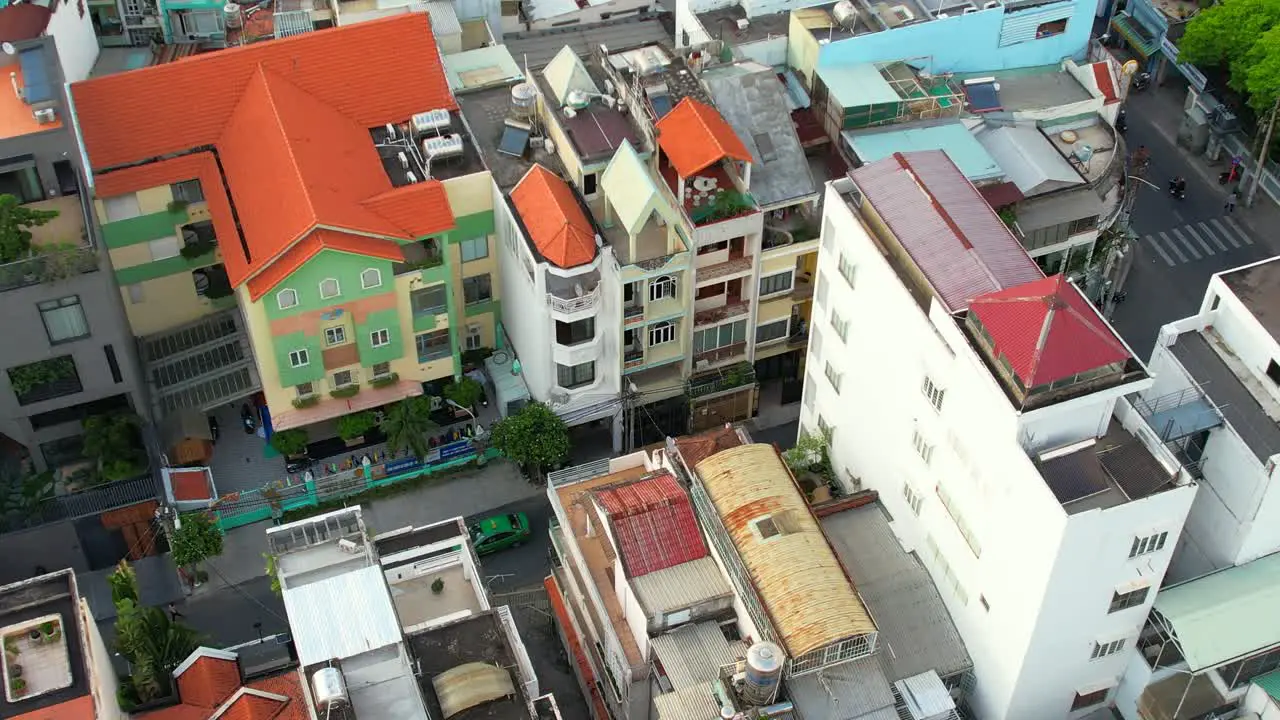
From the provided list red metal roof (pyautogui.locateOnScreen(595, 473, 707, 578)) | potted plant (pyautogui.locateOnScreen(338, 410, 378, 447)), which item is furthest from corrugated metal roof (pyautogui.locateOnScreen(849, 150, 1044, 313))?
potted plant (pyautogui.locateOnScreen(338, 410, 378, 447))

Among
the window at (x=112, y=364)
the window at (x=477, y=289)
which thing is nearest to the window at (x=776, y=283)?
the window at (x=477, y=289)

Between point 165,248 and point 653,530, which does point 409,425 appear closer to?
point 165,248

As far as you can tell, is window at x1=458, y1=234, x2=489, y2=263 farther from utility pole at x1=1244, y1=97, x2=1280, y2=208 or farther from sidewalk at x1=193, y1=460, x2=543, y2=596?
utility pole at x1=1244, y1=97, x2=1280, y2=208

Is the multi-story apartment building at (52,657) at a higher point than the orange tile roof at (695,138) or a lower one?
lower

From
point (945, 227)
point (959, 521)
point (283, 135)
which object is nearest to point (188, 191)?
point (283, 135)

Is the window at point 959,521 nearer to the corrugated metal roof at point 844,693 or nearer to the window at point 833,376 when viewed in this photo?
the corrugated metal roof at point 844,693

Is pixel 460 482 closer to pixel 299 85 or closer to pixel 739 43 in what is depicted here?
pixel 299 85
